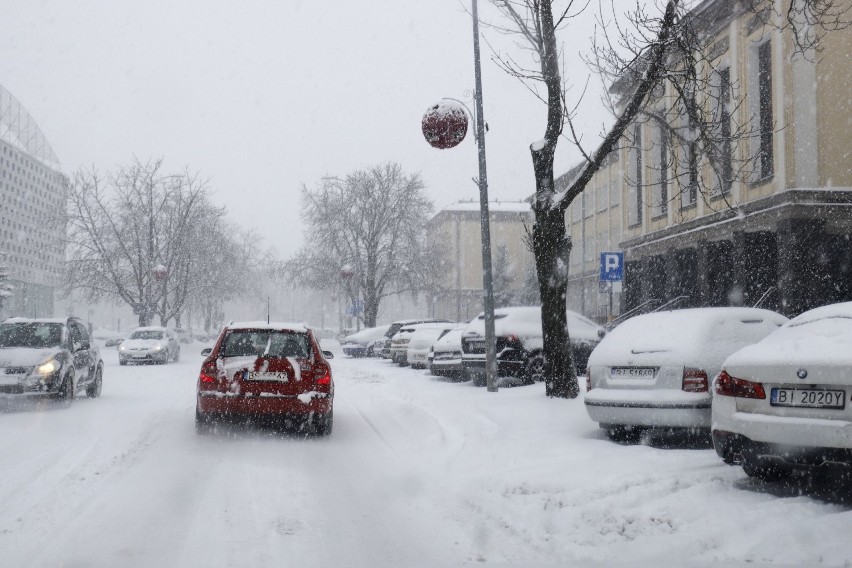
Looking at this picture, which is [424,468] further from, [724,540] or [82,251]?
[82,251]

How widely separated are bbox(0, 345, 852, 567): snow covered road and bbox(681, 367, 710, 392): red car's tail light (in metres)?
0.64

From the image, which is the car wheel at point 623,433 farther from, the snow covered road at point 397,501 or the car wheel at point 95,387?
the car wheel at point 95,387

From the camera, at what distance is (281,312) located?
123688 mm

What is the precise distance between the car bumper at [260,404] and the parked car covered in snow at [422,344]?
44.3ft

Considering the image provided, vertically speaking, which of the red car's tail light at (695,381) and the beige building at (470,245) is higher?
the beige building at (470,245)

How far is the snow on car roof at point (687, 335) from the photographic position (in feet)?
27.8

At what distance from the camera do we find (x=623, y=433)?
9398mm

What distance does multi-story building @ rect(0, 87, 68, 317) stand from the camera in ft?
338

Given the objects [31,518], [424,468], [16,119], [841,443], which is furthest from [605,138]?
[16,119]

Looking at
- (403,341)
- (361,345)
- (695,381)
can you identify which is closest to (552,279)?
(695,381)

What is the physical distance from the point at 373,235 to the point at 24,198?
264 feet

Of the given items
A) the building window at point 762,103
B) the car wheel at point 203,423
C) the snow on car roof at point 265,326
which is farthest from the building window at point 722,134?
the building window at point 762,103

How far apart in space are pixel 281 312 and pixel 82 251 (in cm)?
7912

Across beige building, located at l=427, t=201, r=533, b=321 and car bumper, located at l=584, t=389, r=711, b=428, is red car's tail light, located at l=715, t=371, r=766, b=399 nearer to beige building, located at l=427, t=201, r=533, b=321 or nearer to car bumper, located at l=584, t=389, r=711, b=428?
car bumper, located at l=584, t=389, r=711, b=428
